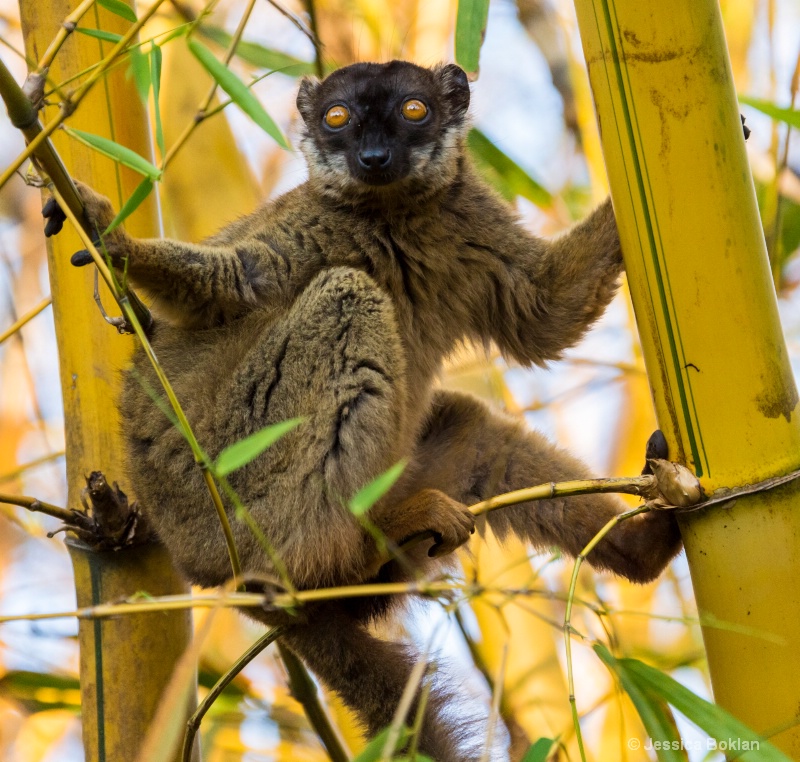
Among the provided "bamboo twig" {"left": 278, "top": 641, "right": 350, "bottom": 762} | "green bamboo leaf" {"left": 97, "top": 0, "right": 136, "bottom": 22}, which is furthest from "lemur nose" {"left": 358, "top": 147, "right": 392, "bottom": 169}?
"bamboo twig" {"left": 278, "top": 641, "right": 350, "bottom": 762}

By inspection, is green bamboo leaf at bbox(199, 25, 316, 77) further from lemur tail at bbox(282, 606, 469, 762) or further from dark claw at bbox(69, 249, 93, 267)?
lemur tail at bbox(282, 606, 469, 762)

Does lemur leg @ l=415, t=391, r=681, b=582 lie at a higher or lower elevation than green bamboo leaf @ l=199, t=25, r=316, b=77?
lower

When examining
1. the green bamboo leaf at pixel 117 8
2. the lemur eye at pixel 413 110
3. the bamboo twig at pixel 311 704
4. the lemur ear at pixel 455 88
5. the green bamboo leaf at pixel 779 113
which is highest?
the lemur ear at pixel 455 88

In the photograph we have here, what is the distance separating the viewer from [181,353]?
3.55 meters

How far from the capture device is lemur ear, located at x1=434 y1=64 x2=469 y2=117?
4172mm

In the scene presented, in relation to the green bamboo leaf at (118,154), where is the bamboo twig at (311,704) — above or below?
below

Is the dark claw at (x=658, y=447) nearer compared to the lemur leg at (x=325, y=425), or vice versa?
the dark claw at (x=658, y=447)

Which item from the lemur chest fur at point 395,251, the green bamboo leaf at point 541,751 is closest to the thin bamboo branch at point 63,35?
the lemur chest fur at point 395,251

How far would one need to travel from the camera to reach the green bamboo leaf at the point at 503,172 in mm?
4387

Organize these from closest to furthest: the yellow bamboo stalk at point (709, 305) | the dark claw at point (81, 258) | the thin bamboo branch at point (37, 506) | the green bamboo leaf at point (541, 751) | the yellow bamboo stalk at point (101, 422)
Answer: the green bamboo leaf at point (541, 751)
the yellow bamboo stalk at point (709, 305)
the thin bamboo branch at point (37, 506)
the dark claw at point (81, 258)
the yellow bamboo stalk at point (101, 422)

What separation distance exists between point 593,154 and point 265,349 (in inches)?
118

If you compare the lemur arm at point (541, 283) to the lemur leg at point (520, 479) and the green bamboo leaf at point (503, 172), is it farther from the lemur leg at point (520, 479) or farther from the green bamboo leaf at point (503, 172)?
the green bamboo leaf at point (503, 172)

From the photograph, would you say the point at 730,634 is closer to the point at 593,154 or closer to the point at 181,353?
the point at 181,353

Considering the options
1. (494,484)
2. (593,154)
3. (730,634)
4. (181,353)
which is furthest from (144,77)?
(593,154)
